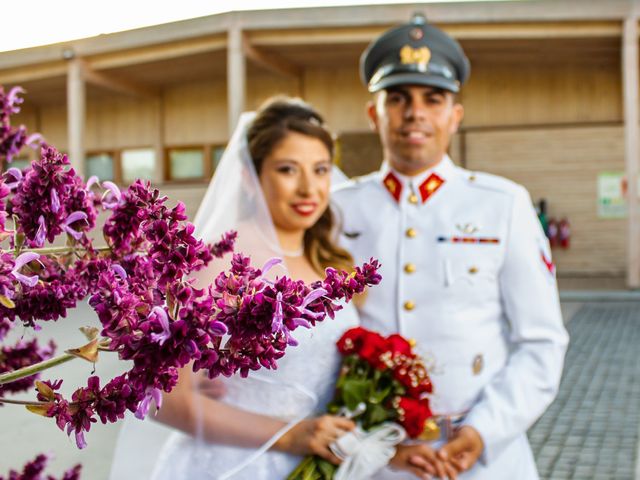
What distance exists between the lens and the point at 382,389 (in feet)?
7.46

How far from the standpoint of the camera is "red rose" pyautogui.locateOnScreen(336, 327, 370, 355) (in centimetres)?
232

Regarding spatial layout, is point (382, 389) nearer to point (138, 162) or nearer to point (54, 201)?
point (54, 201)

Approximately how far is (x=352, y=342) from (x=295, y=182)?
1.76ft

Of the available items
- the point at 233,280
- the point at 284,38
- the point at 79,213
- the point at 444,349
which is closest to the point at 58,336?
the point at 79,213

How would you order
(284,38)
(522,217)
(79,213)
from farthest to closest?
(284,38), (522,217), (79,213)

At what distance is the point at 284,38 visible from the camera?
54.2 ft

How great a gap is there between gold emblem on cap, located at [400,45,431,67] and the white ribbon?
4.18 ft

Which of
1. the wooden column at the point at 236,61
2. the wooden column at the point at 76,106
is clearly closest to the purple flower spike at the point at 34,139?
the wooden column at the point at 236,61

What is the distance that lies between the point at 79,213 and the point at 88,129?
72.8 ft

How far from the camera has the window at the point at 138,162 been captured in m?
20.8

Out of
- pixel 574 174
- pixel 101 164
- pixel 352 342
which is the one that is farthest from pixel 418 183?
pixel 101 164

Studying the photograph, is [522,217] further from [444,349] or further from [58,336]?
[58,336]

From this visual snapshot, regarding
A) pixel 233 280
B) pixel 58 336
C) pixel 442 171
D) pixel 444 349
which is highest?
pixel 442 171

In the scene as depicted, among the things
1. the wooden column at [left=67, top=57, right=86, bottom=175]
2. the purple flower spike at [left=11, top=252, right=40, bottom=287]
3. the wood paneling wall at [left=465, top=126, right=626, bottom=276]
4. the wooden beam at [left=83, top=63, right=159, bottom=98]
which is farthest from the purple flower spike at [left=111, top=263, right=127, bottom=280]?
the wooden beam at [left=83, top=63, right=159, bottom=98]
